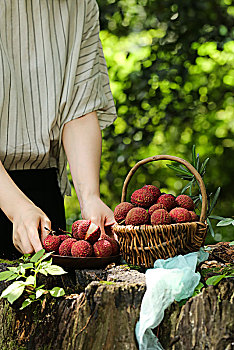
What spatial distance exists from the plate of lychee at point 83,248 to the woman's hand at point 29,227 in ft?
0.10

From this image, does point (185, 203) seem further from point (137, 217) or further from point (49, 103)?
point (49, 103)

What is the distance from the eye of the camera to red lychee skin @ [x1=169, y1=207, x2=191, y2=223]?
4.86ft

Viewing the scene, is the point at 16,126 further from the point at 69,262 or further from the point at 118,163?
the point at 118,163

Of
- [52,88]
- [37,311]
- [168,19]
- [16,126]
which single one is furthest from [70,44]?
[168,19]

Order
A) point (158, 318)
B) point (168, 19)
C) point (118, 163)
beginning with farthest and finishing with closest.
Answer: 1. point (118, 163)
2. point (168, 19)
3. point (158, 318)

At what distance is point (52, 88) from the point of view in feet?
6.29

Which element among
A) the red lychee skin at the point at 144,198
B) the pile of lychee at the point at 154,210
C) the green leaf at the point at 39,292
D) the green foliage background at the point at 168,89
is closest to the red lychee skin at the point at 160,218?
the pile of lychee at the point at 154,210

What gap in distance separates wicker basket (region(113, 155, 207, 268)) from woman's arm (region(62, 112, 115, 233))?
14.4 inches

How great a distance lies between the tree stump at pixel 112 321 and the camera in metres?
1.29

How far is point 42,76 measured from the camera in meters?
1.91

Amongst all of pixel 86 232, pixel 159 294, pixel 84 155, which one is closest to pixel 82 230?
pixel 86 232

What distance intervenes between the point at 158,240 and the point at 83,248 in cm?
21

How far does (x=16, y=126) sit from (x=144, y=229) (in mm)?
668

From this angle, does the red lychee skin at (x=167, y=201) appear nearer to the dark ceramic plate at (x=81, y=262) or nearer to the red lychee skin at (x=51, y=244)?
the dark ceramic plate at (x=81, y=262)
